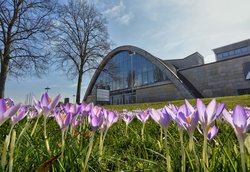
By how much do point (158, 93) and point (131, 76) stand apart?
10254 mm

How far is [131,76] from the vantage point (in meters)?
48.8

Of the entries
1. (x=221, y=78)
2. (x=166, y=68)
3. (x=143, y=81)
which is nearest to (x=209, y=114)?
(x=221, y=78)

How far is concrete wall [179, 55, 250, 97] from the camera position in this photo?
29.0 meters

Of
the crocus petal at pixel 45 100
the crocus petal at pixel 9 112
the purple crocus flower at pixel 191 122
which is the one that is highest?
the crocus petal at pixel 45 100

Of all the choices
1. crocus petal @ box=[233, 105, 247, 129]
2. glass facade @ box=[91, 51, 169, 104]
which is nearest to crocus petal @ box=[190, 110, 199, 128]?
crocus petal @ box=[233, 105, 247, 129]

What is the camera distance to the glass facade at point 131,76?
43.2 m

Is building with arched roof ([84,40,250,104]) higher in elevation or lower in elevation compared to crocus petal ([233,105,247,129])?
higher

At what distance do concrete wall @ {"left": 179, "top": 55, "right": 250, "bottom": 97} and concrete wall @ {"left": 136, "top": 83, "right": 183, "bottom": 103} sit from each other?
3.43m

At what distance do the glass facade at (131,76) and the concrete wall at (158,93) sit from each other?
1.47m

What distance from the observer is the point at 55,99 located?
3.28ft

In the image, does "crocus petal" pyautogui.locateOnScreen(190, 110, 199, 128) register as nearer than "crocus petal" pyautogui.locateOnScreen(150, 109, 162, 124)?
Yes

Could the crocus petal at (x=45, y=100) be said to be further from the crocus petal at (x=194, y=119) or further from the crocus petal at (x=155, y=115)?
the crocus petal at (x=194, y=119)

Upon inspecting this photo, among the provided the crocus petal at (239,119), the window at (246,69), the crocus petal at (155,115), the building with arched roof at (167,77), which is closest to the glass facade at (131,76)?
the building with arched roof at (167,77)

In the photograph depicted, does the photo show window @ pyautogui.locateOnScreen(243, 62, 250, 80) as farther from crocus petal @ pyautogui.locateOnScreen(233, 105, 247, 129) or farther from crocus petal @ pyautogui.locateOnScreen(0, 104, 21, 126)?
crocus petal @ pyautogui.locateOnScreen(0, 104, 21, 126)
